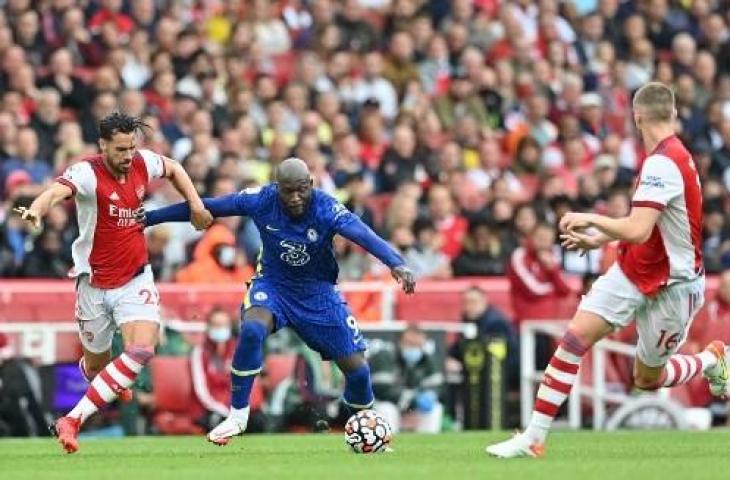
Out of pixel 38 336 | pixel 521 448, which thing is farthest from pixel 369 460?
pixel 38 336

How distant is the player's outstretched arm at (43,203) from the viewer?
1452 cm

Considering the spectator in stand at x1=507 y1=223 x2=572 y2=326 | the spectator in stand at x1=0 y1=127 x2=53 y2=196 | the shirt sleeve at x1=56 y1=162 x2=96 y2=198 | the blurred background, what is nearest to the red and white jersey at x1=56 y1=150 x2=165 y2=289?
the shirt sleeve at x1=56 y1=162 x2=96 y2=198

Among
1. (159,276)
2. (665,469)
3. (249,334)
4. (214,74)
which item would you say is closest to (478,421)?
(159,276)

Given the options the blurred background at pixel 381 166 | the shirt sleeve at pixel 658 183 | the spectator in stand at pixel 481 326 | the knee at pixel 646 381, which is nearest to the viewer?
the shirt sleeve at pixel 658 183

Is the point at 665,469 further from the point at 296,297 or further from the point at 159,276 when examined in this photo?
the point at 159,276

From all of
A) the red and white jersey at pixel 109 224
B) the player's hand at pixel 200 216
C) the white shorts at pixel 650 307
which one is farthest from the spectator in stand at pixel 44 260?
the white shorts at pixel 650 307

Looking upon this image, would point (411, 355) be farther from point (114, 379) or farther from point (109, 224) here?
point (114, 379)

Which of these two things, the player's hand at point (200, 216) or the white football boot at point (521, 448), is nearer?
the white football boot at point (521, 448)

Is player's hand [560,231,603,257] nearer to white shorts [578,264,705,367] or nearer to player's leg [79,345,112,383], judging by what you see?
white shorts [578,264,705,367]

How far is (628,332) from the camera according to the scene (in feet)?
78.0

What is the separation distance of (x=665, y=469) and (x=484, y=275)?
10647 mm

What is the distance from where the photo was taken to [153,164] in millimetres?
16562

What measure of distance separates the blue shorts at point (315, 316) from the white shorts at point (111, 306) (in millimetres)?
751

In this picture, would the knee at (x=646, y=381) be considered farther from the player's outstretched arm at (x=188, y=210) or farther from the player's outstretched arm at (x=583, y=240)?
the player's outstretched arm at (x=188, y=210)
